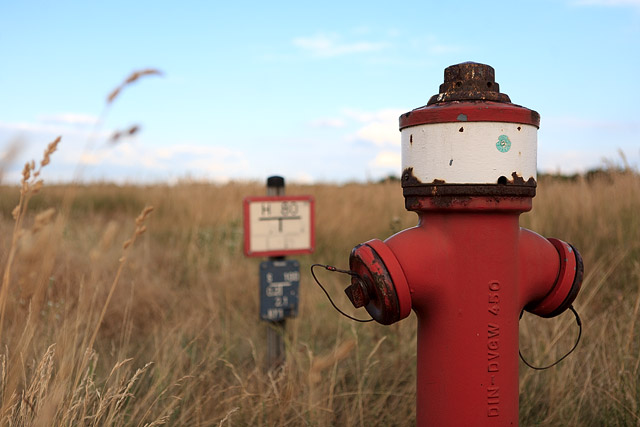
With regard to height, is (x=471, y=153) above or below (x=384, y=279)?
above

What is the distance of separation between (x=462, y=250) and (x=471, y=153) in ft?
0.77

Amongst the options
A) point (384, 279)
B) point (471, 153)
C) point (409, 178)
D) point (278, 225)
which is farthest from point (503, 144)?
point (278, 225)

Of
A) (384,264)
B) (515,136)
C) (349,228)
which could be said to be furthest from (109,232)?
(349,228)

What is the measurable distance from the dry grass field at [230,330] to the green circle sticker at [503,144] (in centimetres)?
68

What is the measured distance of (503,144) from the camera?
128 centimetres

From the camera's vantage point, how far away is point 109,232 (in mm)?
1561

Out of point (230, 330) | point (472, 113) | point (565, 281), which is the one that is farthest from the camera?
point (230, 330)

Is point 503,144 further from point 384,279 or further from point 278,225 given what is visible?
point 278,225

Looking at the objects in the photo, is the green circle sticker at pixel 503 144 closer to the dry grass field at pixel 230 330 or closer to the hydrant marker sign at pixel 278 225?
the dry grass field at pixel 230 330

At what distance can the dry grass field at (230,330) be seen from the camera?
1.73 m

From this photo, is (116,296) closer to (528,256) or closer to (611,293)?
(528,256)

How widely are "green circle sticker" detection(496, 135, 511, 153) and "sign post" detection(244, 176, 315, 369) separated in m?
1.63

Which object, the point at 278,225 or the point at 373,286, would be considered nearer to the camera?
the point at 373,286

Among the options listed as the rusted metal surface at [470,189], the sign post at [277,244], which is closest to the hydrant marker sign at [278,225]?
the sign post at [277,244]
